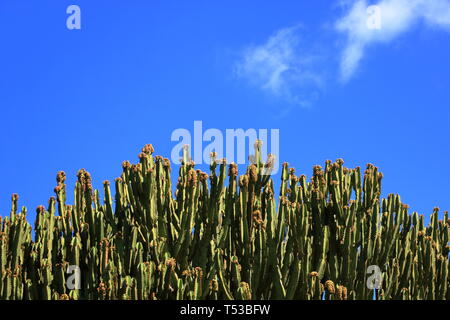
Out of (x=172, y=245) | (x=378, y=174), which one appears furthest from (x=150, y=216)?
(x=378, y=174)

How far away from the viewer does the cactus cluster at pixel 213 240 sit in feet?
28.1

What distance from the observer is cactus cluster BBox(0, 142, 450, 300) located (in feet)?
28.1

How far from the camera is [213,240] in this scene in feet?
29.5

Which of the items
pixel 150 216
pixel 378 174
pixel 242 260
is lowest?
pixel 242 260

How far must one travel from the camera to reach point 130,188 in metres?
9.20

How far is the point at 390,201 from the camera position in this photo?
1008cm
